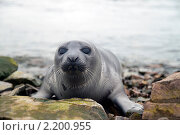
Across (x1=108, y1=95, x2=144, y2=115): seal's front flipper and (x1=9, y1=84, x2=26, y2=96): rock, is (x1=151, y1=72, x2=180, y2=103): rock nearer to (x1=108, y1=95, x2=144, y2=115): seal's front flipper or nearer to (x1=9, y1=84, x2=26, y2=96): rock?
(x1=108, y1=95, x2=144, y2=115): seal's front flipper

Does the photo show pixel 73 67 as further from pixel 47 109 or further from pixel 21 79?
pixel 21 79

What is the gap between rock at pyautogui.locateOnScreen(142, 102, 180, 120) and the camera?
256 centimetres

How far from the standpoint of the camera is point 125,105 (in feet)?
11.7

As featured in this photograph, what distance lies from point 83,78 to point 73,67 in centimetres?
30

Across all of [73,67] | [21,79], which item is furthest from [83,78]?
[21,79]

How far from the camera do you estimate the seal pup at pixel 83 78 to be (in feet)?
10.8

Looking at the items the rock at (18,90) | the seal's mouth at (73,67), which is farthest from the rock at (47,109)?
the rock at (18,90)

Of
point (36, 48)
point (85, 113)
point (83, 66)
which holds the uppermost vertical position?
point (83, 66)

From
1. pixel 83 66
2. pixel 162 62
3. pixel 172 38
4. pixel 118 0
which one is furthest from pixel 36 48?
pixel 118 0

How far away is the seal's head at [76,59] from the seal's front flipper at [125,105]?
1.90 feet

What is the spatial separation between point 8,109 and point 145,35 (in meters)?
11.6

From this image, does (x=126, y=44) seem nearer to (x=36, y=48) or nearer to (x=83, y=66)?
(x=36, y=48)

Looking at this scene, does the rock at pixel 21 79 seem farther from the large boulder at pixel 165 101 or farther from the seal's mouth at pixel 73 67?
the large boulder at pixel 165 101

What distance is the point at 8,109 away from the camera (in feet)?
8.66
